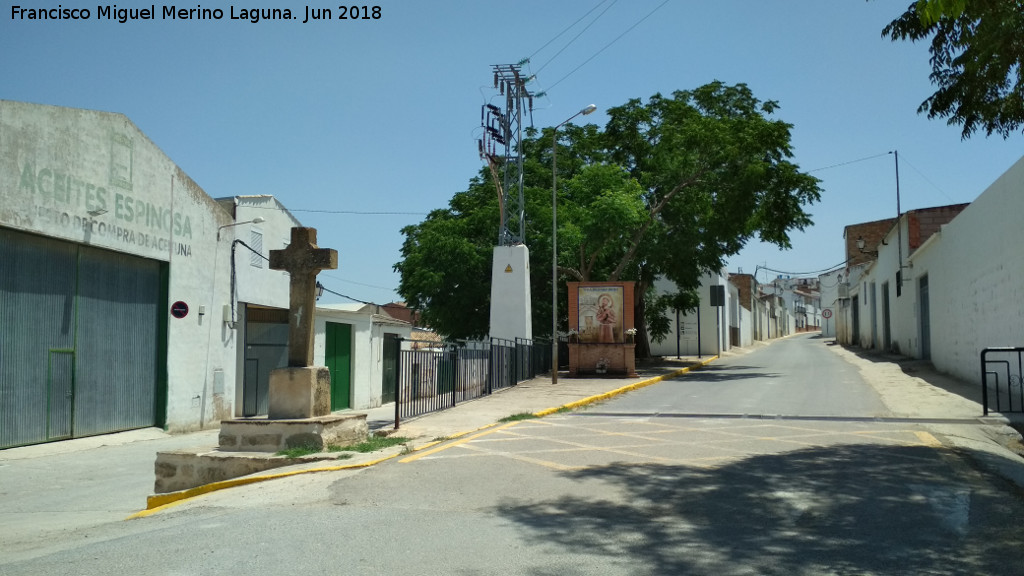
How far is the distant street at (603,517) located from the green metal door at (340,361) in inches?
528

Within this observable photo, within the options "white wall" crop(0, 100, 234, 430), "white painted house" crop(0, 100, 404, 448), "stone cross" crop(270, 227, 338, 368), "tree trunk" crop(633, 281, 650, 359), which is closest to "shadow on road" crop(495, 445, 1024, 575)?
"stone cross" crop(270, 227, 338, 368)

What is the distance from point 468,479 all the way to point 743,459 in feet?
10.9

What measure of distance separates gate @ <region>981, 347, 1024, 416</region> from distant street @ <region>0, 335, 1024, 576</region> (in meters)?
3.53

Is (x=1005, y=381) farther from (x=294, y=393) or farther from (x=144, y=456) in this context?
(x=144, y=456)

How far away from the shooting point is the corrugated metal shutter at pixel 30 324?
1319cm

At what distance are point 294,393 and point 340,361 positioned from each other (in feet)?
46.4

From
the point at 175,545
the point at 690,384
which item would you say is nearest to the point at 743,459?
the point at 175,545

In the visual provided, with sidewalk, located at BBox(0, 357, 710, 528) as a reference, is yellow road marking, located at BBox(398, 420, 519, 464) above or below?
above

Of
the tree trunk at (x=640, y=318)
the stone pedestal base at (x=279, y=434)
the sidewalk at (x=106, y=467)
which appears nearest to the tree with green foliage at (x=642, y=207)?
the tree trunk at (x=640, y=318)

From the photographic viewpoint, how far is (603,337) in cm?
2677

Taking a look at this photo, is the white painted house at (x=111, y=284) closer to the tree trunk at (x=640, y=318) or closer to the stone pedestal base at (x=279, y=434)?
the stone pedestal base at (x=279, y=434)

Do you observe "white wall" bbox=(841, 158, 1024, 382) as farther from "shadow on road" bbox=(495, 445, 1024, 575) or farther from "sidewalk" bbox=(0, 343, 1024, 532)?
"shadow on road" bbox=(495, 445, 1024, 575)

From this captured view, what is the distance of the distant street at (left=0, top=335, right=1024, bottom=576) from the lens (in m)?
5.49

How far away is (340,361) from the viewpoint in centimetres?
2464
